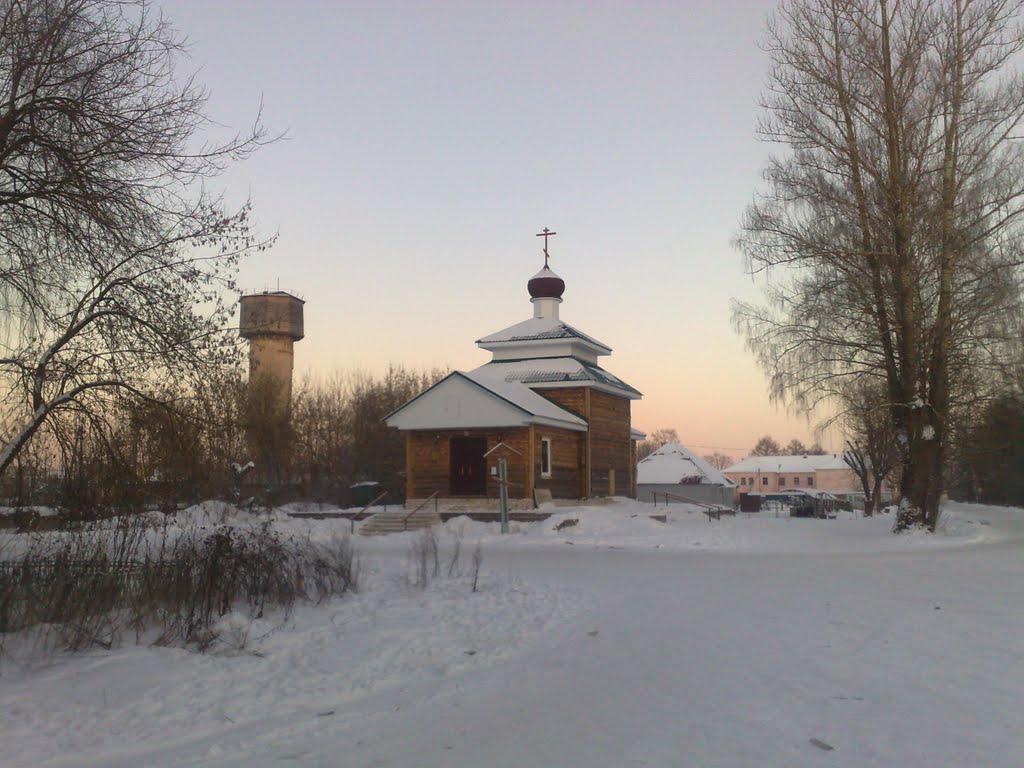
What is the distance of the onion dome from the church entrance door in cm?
946

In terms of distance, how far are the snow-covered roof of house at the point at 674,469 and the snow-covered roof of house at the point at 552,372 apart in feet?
92.9

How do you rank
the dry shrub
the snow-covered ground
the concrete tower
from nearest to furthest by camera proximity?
1. the snow-covered ground
2. the dry shrub
3. the concrete tower

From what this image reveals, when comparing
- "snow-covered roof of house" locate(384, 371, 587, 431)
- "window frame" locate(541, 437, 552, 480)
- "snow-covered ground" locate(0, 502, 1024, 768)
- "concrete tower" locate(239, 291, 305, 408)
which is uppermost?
"concrete tower" locate(239, 291, 305, 408)

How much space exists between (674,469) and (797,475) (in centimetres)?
6158

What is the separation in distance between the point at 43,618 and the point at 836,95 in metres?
20.9

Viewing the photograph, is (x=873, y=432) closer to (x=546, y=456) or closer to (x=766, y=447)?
(x=546, y=456)

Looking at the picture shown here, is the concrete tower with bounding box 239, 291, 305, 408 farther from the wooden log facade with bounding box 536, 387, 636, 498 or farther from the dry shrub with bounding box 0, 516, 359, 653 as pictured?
the dry shrub with bounding box 0, 516, 359, 653

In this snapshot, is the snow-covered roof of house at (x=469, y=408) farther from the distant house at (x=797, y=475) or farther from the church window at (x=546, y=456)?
the distant house at (x=797, y=475)

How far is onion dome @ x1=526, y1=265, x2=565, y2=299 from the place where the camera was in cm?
3831

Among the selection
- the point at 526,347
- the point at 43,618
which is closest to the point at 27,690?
the point at 43,618

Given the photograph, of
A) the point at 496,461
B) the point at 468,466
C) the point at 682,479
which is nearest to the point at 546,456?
the point at 496,461

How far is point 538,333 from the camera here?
36.5 meters

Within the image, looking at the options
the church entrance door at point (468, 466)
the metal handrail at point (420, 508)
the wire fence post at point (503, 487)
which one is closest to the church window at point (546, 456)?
the church entrance door at point (468, 466)

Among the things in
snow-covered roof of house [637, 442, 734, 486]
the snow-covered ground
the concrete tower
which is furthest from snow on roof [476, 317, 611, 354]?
snow-covered roof of house [637, 442, 734, 486]
